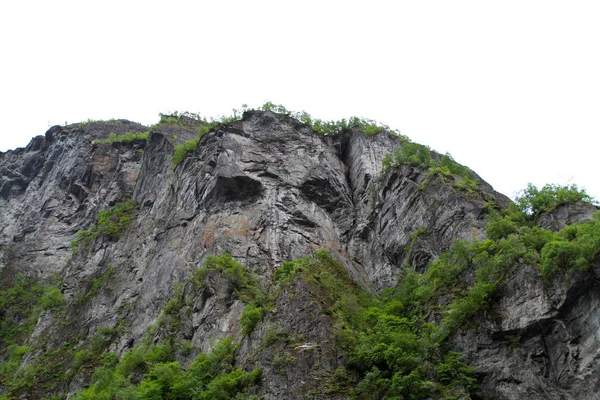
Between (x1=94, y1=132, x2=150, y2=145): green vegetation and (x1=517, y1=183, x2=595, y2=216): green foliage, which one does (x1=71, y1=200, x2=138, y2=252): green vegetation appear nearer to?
(x1=94, y1=132, x2=150, y2=145): green vegetation

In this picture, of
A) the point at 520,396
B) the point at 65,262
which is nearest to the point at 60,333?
the point at 65,262

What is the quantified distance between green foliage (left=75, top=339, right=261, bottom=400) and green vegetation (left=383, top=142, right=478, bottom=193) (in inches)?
676

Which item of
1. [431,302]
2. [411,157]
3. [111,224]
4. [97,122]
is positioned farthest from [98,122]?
[431,302]

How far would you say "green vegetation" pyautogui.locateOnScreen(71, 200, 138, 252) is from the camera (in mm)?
46256

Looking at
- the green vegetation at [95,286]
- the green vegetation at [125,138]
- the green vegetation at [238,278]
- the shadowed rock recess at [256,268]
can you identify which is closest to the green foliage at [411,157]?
the shadowed rock recess at [256,268]

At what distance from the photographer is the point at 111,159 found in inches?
2394

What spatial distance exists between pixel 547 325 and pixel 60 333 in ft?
98.2

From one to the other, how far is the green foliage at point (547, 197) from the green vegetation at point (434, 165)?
3274mm

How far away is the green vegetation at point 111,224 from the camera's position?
46256 mm

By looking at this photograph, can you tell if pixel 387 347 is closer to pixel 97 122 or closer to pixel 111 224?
pixel 111 224

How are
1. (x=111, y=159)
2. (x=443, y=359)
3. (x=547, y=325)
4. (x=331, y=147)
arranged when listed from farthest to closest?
(x=111, y=159)
(x=331, y=147)
(x=443, y=359)
(x=547, y=325)

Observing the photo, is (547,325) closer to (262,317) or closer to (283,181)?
(262,317)

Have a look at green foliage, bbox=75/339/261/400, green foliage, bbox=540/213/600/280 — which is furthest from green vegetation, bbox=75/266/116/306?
green foliage, bbox=540/213/600/280

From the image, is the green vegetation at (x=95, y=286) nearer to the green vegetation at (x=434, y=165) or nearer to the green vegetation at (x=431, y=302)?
the green vegetation at (x=431, y=302)
